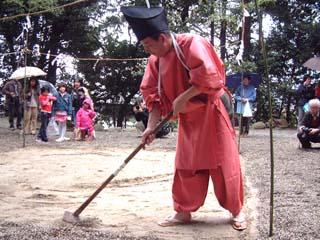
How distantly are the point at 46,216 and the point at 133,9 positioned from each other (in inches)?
68.3

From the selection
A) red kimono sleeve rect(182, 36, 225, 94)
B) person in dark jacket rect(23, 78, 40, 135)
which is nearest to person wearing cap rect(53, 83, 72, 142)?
person in dark jacket rect(23, 78, 40, 135)

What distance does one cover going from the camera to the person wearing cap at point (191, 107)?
3.13 metres

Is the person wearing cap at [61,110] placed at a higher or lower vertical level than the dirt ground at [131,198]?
higher

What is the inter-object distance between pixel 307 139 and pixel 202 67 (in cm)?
602

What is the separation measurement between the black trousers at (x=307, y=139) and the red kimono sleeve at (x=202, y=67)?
5.67 meters

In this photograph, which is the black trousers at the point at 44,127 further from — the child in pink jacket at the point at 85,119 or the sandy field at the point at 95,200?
the sandy field at the point at 95,200

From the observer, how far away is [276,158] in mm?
7590

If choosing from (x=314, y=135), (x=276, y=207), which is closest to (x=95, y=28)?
(x=314, y=135)

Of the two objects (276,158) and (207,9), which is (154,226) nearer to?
(276,158)

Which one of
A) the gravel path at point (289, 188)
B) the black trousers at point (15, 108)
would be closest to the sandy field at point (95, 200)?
the gravel path at point (289, 188)

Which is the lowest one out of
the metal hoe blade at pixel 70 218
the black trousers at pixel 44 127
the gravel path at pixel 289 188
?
the metal hoe blade at pixel 70 218

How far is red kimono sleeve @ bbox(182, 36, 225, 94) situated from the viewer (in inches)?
121

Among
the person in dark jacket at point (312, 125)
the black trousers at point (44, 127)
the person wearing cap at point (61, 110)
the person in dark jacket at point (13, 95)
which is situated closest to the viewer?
the person in dark jacket at point (312, 125)

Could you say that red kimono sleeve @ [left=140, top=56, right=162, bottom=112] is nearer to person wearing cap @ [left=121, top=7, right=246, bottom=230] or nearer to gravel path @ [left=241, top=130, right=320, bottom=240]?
person wearing cap @ [left=121, top=7, right=246, bottom=230]
